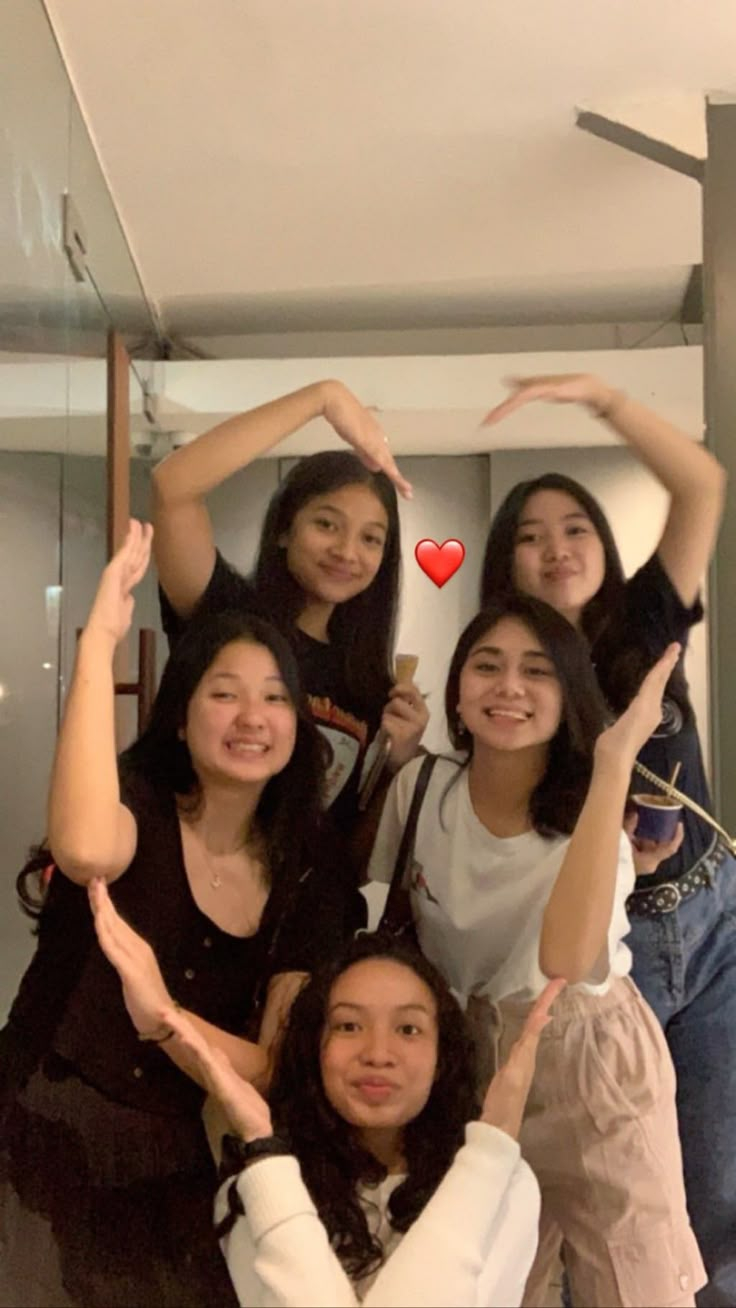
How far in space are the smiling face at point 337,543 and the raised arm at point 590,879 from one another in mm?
239

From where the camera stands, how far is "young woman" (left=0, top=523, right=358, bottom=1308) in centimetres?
76

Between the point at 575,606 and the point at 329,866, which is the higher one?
the point at 575,606

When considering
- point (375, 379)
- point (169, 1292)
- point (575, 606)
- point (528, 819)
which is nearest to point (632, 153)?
point (375, 379)

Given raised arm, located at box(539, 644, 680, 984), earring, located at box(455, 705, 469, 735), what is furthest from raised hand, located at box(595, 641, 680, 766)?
earring, located at box(455, 705, 469, 735)

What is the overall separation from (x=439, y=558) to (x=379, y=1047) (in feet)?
1.21

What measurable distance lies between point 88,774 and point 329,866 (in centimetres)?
21

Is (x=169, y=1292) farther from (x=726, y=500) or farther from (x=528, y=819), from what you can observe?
(x=726, y=500)

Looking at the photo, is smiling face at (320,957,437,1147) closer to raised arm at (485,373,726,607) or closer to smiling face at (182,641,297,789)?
smiling face at (182,641,297,789)

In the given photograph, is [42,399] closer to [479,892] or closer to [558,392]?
[558,392]

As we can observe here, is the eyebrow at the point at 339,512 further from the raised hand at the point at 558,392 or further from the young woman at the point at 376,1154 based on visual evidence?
the young woman at the point at 376,1154

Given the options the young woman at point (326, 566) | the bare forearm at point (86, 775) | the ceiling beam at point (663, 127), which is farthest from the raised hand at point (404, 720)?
the ceiling beam at point (663, 127)

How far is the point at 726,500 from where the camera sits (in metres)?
A: 0.88

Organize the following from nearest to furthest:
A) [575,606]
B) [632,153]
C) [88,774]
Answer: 1. [88,774]
2. [575,606]
3. [632,153]

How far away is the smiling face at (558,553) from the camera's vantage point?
864 millimetres
